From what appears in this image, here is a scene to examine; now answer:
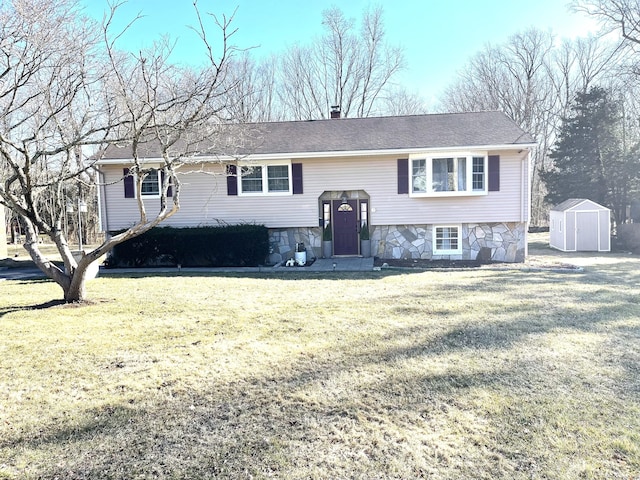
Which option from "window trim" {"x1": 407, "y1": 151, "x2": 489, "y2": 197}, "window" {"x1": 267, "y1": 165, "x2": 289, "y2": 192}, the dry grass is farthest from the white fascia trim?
the dry grass

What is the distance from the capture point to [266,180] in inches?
493

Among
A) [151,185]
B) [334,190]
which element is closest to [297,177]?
[334,190]

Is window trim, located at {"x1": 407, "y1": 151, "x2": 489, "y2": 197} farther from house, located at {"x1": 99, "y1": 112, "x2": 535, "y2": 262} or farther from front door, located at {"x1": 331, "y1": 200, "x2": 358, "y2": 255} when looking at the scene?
front door, located at {"x1": 331, "y1": 200, "x2": 358, "y2": 255}

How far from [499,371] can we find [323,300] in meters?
3.57

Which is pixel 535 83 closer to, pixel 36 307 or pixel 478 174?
pixel 478 174

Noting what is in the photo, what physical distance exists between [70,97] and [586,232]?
55.8 ft

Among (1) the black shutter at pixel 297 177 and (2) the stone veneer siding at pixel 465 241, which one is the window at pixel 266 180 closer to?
(1) the black shutter at pixel 297 177

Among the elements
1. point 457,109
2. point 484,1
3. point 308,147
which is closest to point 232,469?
point 308,147

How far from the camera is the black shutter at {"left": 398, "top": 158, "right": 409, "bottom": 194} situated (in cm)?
1218

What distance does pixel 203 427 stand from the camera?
2861mm

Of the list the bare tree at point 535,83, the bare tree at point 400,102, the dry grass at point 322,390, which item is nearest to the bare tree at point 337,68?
the bare tree at point 400,102

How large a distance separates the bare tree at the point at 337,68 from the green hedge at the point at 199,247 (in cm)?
1907

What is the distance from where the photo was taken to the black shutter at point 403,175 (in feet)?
40.0

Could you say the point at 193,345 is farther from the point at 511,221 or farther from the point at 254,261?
the point at 511,221
